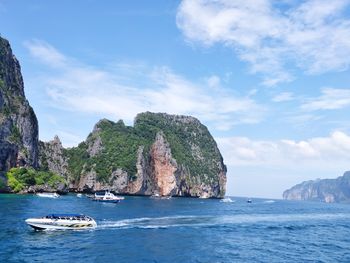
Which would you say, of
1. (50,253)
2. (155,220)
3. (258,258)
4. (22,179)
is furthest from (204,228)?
(22,179)

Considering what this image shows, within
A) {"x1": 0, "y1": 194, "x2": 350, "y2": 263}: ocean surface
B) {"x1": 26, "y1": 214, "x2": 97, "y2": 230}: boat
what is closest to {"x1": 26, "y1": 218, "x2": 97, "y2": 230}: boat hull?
{"x1": 26, "y1": 214, "x2": 97, "y2": 230}: boat

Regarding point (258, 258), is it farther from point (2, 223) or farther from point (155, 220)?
point (2, 223)

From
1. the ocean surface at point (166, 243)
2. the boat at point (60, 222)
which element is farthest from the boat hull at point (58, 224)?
the ocean surface at point (166, 243)

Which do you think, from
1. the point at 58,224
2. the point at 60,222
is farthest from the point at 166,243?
the point at 58,224

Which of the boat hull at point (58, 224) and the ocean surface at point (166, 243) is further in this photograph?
the boat hull at point (58, 224)

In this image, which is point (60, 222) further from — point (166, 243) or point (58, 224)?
point (166, 243)

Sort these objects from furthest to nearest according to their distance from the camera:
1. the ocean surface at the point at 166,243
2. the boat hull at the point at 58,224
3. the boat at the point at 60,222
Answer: the boat at the point at 60,222
the boat hull at the point at 58,224
the ocean surface at the point at 166,243

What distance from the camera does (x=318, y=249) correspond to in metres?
79.4

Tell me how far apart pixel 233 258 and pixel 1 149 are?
16050cm

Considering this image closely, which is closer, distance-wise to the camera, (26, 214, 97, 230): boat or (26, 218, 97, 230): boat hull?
(26, 218, 97, 230): boat hull

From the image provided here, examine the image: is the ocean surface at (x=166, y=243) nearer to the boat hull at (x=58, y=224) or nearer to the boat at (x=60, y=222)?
the boat hull at (x=58, y=224)

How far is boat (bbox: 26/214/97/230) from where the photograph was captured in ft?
274

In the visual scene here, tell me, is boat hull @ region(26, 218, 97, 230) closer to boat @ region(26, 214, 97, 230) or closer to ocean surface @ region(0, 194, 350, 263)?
boat @ region(26, 214, 97, 230)

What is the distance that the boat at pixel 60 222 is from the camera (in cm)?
8356
